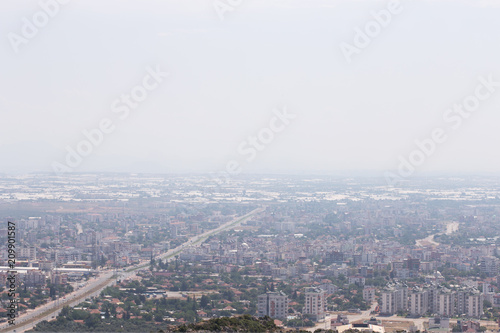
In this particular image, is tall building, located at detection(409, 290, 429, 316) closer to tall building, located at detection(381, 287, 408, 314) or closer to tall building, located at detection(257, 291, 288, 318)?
tall building, located at detection(381, 287, 408, 314)

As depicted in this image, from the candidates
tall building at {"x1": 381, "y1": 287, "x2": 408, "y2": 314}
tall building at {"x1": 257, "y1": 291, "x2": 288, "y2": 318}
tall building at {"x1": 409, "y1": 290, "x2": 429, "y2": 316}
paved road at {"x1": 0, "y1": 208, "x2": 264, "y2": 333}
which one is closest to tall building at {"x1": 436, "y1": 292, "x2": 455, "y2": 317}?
tall building at {"x1": 409, "y1": 290, "x2": 429, "y2": 316}

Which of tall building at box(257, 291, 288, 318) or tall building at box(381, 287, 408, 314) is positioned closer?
tall building at box(257, 291, 288, 318)

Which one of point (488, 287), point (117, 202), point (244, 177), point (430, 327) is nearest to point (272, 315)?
point (430, 327)

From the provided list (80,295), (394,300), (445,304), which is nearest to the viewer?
(445,304)

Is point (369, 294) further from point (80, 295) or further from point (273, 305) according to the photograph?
point (80, 295)

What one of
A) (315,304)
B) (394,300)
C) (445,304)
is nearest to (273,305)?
(315,304)

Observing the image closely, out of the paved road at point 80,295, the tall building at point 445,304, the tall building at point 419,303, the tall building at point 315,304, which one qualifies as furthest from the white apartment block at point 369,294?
the paved road at point 80,295

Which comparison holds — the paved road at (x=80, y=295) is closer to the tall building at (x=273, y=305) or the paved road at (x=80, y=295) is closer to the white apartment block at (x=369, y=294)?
the tall building at (x=273, y=305)
